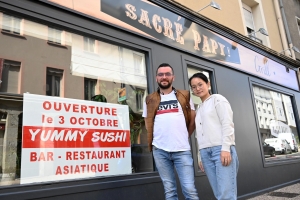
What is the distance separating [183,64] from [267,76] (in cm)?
337

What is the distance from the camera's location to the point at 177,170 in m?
2.29

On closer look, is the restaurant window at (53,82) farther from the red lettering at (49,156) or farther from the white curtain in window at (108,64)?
the red lettering at (49,156)

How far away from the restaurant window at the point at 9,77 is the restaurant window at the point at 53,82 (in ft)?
1.01

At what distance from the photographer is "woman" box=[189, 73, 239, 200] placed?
1.98 m

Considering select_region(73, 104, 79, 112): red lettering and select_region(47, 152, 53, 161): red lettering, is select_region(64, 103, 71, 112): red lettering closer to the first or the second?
select_region(73, 104, 79, 112): red lettering

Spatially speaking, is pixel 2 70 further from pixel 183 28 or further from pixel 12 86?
pixel 183 28

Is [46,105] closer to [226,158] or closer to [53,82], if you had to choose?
[53,82]

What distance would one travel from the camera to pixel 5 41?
2625mm

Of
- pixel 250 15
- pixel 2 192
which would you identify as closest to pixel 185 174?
pixel 2 192

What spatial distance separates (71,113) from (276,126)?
5.59 m

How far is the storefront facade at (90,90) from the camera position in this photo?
2.55m

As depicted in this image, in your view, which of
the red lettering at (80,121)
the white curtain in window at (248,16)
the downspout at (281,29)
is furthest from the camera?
the downspout at (281,29)

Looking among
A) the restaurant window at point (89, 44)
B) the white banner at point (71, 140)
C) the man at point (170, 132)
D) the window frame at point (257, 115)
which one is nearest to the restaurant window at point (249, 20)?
the window frame at point (257, 115)

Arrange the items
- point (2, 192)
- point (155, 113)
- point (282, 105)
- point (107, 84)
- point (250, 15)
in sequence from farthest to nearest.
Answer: point (250, 15), point (282, 105), point (107, 84), point (155, 113), point (2, 192)
